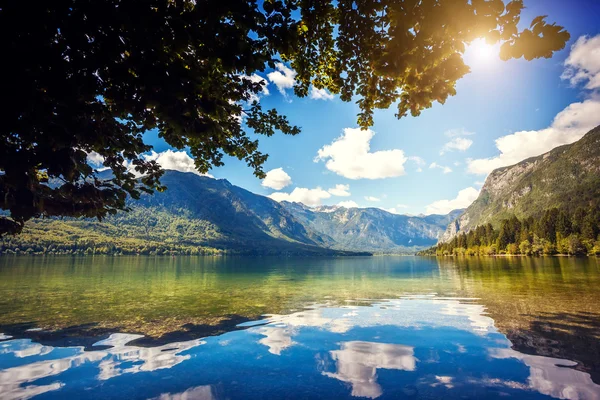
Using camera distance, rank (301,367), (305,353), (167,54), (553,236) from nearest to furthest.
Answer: (167,54) < (301,367) < (305,353) < (553,236)

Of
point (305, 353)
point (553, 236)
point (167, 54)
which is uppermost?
point (167, 54)

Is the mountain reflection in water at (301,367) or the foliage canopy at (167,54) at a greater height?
the foliage canopy at (167,54)

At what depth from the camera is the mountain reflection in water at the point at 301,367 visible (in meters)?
7.20

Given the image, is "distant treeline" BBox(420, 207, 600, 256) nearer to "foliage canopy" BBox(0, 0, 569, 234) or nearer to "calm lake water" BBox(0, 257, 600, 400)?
"calm lake water" BBox(0, 257, 600, 400)

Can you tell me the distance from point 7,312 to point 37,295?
9.71 metres

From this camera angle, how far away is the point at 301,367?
347 inches

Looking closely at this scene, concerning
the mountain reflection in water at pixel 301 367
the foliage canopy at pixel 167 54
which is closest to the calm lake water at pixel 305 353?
the mountain reflection in water at pixel 301 367

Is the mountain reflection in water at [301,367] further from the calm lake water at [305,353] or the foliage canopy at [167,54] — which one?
the foliage canopy at [167,54]

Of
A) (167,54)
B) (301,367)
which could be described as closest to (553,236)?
(301,367)

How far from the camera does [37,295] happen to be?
89.4 ft

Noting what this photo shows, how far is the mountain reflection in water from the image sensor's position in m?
7.20

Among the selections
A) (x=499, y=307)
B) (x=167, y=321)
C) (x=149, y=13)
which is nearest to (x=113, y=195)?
(x=149, y=13)

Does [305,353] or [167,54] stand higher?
[167,54]

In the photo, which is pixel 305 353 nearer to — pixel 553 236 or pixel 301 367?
pixel 301 367
